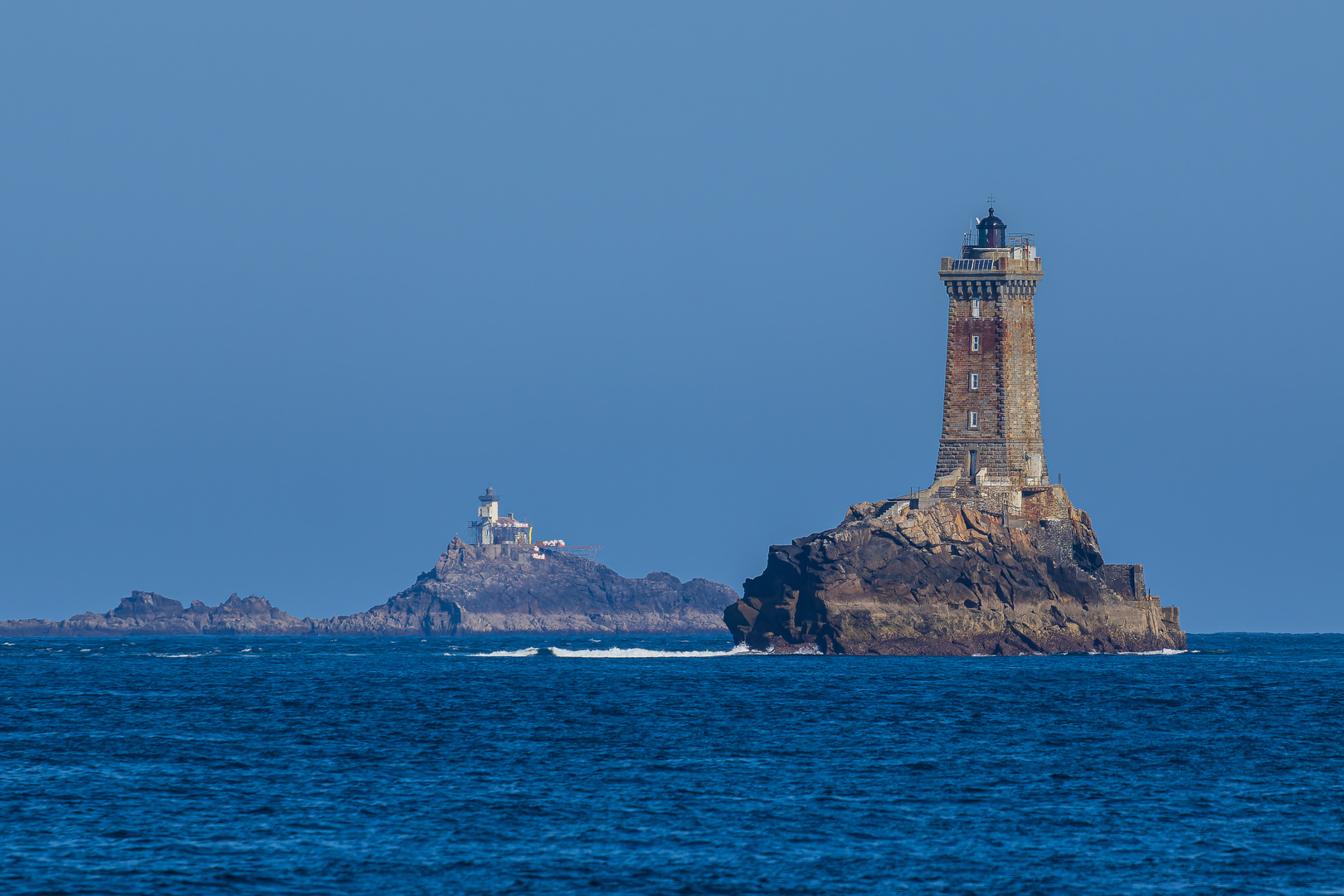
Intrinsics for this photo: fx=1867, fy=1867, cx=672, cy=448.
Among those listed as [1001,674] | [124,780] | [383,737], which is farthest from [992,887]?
[1001,674]

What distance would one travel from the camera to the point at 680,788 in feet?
160

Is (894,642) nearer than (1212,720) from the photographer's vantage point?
No

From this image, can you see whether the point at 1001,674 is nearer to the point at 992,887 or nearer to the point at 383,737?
the point at 383,737

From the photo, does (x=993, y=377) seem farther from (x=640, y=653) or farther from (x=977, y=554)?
(x=640, y=653)

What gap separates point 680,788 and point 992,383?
74.6 m

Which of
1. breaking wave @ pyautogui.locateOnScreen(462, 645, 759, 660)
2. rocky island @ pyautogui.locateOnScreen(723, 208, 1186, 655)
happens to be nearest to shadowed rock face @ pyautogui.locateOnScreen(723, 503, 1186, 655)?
rocky island @ pyautogui.locateOnScreen(723, 208, 1186, 655)

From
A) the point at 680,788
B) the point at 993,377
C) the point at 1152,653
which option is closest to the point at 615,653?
the point at 993,377

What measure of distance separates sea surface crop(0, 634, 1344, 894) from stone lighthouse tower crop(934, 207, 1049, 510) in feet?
101

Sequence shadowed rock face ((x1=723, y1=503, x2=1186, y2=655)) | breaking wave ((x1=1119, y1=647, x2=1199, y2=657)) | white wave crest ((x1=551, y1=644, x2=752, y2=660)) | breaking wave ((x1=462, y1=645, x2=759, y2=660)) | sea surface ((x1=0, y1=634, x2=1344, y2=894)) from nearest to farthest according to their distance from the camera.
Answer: sea surface ((x1=0, y1=634, x2=1344, y2=894)), shadowed rock face ((x1=723, y1=503, x2=1186, y2=655)), breaking wave ((x1=1119, y1=647, x2=1199, y2=657)), white wave crest ((x1=551, y1=644, x2=752, y2=660)), breaking wave ((x1=462, y1=645, x2=759, y2=660))

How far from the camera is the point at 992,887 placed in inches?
1396

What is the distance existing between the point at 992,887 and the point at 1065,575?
8298 centimetres

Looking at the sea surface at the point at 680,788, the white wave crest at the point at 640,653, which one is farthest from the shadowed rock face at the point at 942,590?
the sea surface at the point at 680,788

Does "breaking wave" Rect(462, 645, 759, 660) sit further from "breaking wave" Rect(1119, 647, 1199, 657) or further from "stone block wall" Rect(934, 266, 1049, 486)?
"breaking wave" Rect(1119, 647, 1199, 657)

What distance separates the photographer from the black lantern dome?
12319cm
